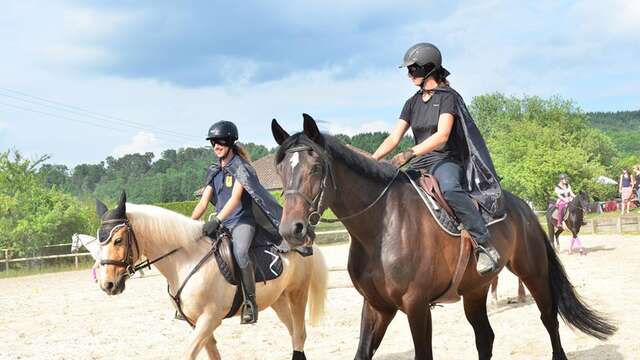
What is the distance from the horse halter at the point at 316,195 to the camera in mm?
3639

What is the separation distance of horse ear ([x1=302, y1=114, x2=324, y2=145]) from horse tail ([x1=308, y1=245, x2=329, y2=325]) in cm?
313

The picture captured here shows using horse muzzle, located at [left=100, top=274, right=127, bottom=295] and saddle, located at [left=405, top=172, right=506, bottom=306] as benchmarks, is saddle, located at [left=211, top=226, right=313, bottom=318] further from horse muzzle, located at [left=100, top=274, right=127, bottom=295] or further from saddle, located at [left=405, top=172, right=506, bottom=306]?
saddle, located at [left=405, top=172, right=506, bottom=306]

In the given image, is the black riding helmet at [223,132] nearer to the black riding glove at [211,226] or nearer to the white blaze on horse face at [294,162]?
the black riding glove at [211,226]

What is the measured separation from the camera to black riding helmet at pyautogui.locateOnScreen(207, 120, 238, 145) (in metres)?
5.96

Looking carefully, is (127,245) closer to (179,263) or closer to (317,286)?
(179,263)

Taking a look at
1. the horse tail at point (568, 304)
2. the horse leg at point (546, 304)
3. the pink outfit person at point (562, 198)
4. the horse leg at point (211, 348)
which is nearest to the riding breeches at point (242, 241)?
the horse leg at point (211, 348)

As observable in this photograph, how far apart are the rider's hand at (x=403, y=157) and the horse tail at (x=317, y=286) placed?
258cm

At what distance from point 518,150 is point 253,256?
59514 mm

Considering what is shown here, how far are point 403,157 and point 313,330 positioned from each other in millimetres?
5623

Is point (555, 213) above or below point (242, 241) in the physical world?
below

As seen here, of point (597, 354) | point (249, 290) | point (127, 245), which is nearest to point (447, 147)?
point (249, 290)

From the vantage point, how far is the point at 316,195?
147 inches

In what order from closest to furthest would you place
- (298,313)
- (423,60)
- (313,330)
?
(423,60)
(298,313)
(313,330)

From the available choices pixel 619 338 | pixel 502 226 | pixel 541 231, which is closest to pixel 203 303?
pixel 502 226
